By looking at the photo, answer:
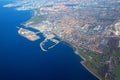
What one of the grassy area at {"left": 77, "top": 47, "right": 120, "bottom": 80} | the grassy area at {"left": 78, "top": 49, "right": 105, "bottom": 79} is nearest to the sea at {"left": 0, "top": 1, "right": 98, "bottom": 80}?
the grassy area at {"left": 78, "top": 49, "right": 105, "bottom": 79}

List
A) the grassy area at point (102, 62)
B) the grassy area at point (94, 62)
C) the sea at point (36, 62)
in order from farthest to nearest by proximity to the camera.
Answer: the grassy area at point (94, 62) → the sea at point (36, 62) → the grassy area at point (102, 62)

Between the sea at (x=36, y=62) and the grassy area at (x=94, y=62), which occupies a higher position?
the sea at (x=36, y=62)

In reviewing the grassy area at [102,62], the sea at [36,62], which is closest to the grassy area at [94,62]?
the grassy area at [102,62]

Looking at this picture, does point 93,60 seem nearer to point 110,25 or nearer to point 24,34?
point 110,25

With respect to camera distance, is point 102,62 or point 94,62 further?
point 94,62

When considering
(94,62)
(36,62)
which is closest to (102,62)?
(94,62)

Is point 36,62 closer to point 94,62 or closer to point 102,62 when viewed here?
point 94,62

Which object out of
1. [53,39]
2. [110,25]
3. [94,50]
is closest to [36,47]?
[53,39]

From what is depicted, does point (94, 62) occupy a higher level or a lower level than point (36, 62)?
lower

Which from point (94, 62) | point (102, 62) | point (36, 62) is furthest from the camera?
point (36, 62)

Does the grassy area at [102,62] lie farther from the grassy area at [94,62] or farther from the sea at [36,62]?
the sea at [36,62]
